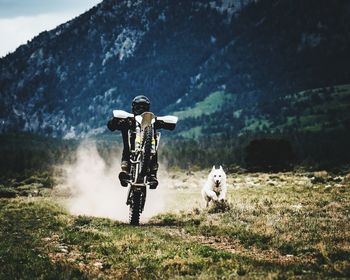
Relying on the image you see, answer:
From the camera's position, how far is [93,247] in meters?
11.5

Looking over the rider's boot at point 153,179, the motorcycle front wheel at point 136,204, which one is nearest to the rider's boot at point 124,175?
the motorcycle front wheel at point 136,204

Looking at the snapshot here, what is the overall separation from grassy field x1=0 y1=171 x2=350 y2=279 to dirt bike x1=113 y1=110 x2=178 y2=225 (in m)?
0.99

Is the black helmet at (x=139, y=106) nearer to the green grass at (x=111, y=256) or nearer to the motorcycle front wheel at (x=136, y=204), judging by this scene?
the motorcycle front wheel at (x=136, y=204)

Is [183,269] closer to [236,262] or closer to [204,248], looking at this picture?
[236,262]

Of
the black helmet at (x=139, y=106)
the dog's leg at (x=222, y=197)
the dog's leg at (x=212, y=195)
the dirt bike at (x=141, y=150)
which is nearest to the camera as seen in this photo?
the dirt bike at (x=141, y=150)

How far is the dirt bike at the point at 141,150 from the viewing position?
1457 cm

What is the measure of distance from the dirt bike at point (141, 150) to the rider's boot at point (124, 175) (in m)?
0.14

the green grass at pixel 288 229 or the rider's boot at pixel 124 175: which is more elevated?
the rider's boot at pixel 124 175

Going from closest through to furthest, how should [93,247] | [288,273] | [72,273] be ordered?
[288,273]
[72,273]
[93,247]

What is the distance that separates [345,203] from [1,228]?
1300 centimetres

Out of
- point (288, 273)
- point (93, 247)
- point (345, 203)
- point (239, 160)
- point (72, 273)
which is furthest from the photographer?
point (239, 160)

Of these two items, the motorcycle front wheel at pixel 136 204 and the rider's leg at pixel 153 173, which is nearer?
the rider's leg at pixel 153 173

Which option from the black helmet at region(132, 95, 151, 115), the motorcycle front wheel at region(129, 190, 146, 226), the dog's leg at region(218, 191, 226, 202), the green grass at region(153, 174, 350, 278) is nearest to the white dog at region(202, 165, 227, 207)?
the dog's leg at region(218, 191, 226, 202)

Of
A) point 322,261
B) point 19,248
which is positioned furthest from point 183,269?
point 19,248
